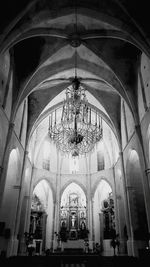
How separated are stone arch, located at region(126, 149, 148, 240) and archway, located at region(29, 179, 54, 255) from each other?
1000cm

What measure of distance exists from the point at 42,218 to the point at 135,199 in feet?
37.4

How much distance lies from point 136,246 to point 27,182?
33.8 feet

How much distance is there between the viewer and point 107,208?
827 inches

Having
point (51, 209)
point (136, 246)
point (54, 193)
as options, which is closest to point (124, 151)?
point (136, 246)

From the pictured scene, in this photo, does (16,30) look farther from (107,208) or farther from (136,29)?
(107,208)

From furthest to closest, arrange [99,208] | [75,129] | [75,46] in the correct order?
[99,208] < [75,46] < [75,129]

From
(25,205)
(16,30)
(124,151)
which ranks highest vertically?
(16,30)

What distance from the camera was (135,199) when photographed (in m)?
14.2

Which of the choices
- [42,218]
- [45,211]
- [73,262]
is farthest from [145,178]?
[45,211]

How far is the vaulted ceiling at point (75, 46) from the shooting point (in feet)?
31.0

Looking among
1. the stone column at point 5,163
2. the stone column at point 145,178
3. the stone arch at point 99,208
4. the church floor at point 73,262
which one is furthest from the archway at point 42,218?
the stone column at point 145,178

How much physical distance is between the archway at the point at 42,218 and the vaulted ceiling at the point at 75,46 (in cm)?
1020

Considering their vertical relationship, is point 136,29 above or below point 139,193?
above

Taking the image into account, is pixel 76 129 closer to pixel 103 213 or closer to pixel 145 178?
pixel 145 178
